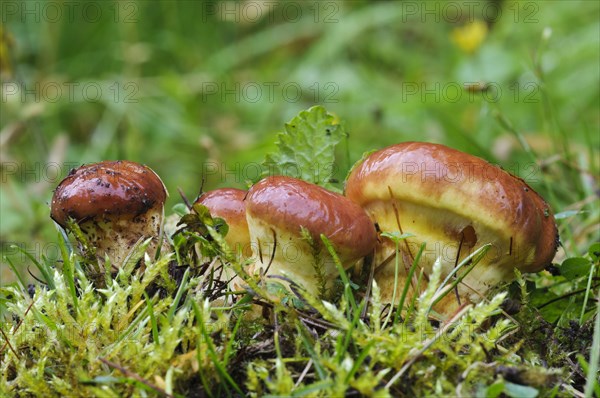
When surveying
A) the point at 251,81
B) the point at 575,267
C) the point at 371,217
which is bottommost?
the point at 251,81

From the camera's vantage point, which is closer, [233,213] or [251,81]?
[233,213]

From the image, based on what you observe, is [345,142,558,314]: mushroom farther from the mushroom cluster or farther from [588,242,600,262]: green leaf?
[588,242,600,262]: green leaf

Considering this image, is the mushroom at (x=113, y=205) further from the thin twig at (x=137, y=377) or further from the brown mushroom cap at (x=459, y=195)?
the brown mushroom cap at (x=459, y=195)

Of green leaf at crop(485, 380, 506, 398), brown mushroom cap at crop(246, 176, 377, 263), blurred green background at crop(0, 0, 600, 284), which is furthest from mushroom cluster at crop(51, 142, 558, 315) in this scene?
blurred green background at crop(0, 0, 600, 284)

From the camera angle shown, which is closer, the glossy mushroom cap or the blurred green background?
the glossy mushroom cap

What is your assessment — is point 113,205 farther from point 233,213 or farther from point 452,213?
point 452,213

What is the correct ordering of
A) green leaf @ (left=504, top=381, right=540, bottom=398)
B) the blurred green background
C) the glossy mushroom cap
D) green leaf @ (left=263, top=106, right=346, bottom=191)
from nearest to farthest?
green leaf @ (left=504, top=381, right=540, bottom=398), the glossy mushroom cap, green leaf @ (left=263, top=106, right=346, bottom=191), the blurred green background

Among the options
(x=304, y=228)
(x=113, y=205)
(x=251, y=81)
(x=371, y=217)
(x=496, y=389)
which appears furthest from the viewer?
(x=251, y=81)

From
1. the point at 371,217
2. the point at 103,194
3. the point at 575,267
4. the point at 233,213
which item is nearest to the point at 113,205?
the point at 103,194
